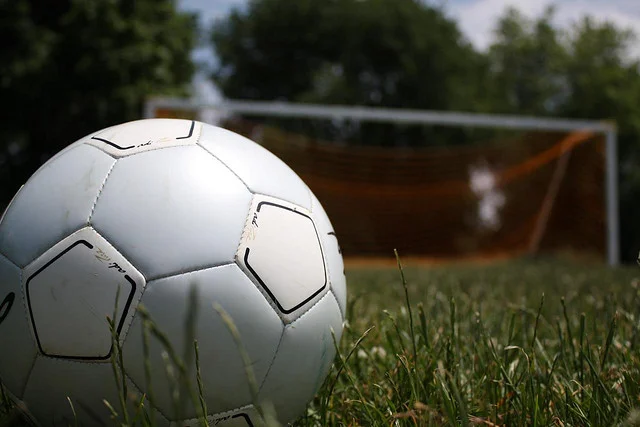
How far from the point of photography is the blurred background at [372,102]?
11672 mm

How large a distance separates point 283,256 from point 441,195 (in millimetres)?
10929

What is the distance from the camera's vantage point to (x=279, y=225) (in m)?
1.53

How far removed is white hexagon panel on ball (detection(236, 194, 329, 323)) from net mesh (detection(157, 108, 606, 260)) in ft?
28.5

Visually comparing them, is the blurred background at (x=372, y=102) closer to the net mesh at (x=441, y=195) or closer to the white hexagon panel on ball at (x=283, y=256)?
the net mesh at (x=441, y=195)

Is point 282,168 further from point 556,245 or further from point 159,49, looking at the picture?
point 159,49

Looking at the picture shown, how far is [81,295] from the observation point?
1.33 m

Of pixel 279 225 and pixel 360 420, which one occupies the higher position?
pixel 279 225

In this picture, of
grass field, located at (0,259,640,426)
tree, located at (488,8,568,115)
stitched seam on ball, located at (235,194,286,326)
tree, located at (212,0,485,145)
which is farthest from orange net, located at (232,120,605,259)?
tree, located at (488,8,568,115)

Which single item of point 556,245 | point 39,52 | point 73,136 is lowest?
point 556,245

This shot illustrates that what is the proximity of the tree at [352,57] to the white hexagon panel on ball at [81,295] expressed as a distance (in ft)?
69.4

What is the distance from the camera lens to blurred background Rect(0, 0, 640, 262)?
11.7 meters

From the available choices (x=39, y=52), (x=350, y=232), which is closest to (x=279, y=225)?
(x=350, y=232)

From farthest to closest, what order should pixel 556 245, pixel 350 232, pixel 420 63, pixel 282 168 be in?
1. pixel 420 63
2. pixel 556 245
3. pixel 350 232
4. pixel 282 168

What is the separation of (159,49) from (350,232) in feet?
25.7
